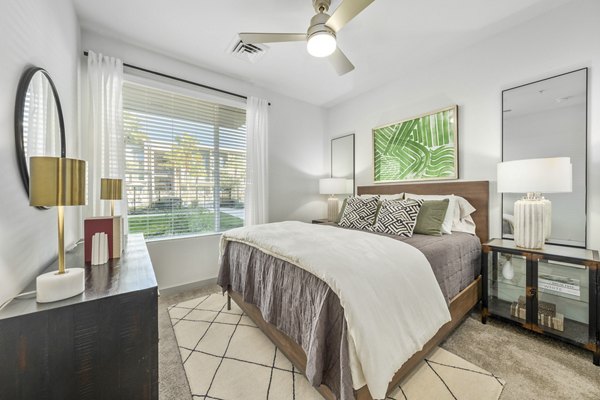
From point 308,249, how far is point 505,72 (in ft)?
8.83

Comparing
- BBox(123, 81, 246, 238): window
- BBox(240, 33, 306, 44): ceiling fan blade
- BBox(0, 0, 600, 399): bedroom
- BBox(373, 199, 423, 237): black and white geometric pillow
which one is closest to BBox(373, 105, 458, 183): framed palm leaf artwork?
BBox(0, 0, 600, 399): bedroom

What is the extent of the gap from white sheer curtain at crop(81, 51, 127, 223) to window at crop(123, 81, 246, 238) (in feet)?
0.57

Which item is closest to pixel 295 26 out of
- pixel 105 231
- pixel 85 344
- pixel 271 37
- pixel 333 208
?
pixel 271 37

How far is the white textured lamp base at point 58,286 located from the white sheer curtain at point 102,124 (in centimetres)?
178

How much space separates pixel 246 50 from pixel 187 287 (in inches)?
113

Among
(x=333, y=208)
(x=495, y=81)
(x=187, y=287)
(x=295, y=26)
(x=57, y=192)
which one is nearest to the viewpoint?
(x=57, y=192)

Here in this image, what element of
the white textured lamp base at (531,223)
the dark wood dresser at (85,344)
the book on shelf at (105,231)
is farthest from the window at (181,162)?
the white textured lamp base at (531,223)

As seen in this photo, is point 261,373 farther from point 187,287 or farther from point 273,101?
point 273,101

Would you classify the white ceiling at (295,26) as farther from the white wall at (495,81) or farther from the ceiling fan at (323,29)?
the ceiling fan at (323,29)

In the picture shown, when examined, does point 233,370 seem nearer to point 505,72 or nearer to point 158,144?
point 158,144

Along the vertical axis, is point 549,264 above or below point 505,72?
below

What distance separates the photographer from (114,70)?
243 cm

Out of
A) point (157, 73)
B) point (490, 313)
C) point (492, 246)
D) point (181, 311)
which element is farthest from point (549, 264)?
point (157, 73)

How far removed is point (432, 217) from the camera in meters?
2.34
